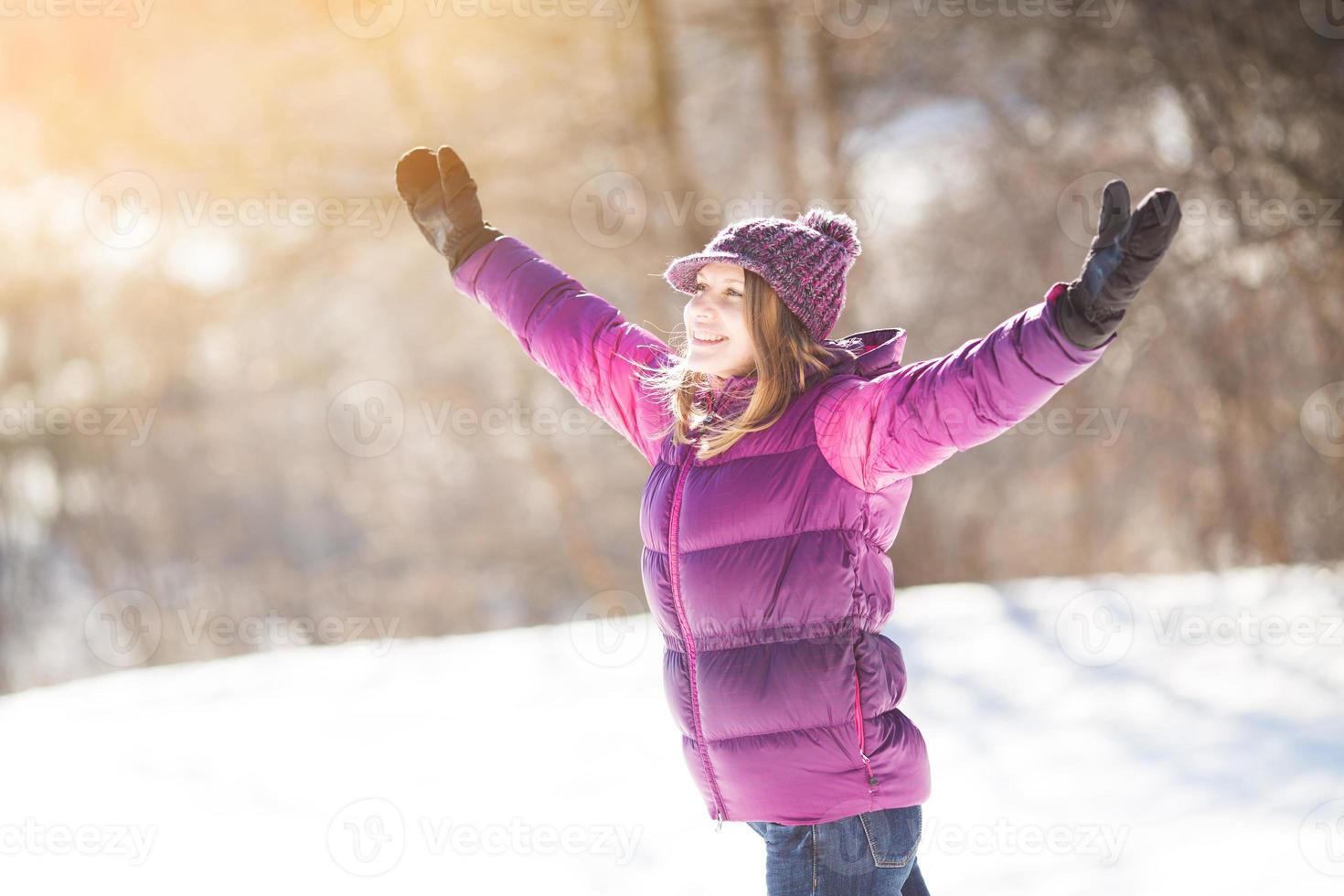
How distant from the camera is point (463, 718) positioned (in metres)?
4.36

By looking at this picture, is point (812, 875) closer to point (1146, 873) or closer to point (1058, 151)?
point (1146, 873)

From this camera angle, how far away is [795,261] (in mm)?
1843

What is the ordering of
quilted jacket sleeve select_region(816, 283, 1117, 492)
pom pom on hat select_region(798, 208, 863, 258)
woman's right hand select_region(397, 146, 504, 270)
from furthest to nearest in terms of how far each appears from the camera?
woman's right hand select_region(397, 146, 504, 270) < pom pom on hat select_region(798, 208, 863, 258) < quilted jacket sleeve select_region(816, 283, 1117, 492)

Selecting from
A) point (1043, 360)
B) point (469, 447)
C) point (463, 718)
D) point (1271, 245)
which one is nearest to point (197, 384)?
point (469, 447)

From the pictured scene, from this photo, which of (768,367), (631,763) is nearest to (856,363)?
(768,367)

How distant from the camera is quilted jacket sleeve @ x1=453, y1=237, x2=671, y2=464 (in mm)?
2191

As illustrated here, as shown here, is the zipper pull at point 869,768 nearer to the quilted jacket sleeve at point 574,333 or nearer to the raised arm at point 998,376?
the raised arm at point 998,376

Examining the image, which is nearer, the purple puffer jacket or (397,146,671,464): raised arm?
the purple puffer jacket

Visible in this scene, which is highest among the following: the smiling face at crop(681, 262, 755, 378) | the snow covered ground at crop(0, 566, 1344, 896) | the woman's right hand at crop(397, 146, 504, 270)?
the woman's right hand at crop(397, 146, 504, 270)

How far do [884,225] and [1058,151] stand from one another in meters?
1.43

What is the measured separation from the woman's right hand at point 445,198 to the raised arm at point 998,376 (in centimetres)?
106

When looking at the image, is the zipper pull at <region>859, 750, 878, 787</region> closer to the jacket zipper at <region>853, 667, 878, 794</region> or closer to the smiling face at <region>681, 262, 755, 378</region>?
the jacket zipper at <region>853, 667, 878, 794</region>

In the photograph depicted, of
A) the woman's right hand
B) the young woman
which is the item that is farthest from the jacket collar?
the woman's right hand

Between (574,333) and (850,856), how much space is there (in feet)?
3.75
